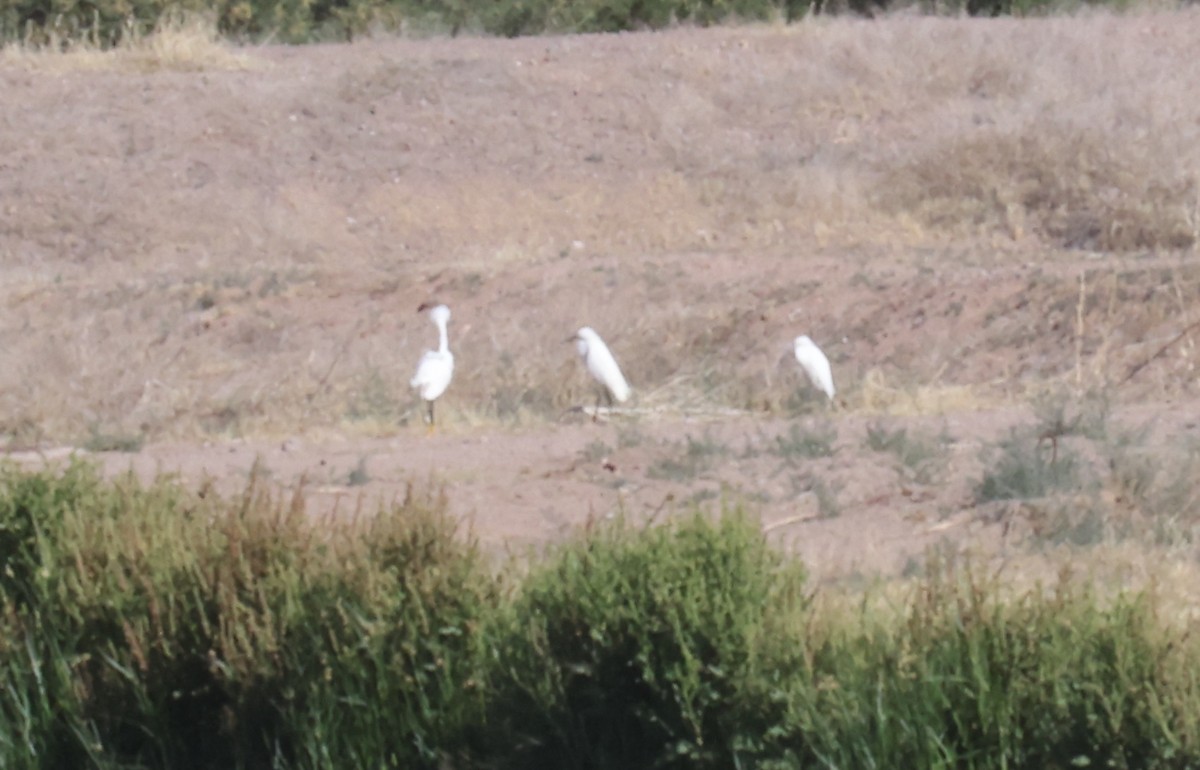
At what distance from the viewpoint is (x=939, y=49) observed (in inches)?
1054

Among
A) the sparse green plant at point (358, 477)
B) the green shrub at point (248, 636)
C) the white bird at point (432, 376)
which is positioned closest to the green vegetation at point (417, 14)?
the white bird at point (432, 376)

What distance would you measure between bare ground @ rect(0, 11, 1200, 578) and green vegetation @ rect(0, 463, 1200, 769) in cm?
71

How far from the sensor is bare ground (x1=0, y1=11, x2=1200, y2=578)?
396 inches

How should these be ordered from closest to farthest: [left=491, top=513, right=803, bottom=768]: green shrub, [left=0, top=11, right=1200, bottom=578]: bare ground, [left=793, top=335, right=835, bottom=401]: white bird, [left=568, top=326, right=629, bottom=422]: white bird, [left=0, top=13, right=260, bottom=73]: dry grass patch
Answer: [left=491, top=513, right=803, bottom=768]: green shrub → [left=0, top=11, right=1200, bottom=578]: bare ground → [left=793, top=335, right=835, bottom=401]: white bird → [left=568, top=326, right=629, bottom=422]: white bird → [left=0, top=13, right=260, bottom=73]: dry grass patch

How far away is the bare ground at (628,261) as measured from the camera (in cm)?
1005

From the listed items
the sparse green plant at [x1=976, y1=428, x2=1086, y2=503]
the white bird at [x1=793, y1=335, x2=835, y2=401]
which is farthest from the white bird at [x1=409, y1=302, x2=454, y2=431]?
the sparse green plant at [x1=976, y1=428, x2=1086, y2=503]

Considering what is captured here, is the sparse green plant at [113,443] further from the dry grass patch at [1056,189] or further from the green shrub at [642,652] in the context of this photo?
the dry grass patch at [1056,189]

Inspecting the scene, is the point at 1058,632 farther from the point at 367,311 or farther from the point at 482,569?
the point at 367,311

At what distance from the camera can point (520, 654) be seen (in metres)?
6.07

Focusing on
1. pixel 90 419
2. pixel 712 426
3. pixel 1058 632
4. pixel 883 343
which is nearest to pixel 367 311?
pixel 90 419

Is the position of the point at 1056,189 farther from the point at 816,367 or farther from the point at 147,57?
the point at 147,57

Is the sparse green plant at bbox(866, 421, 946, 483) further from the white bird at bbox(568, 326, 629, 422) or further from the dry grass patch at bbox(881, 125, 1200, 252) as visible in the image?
the dry grass patch at bbox(881, 125, 1200, 252)

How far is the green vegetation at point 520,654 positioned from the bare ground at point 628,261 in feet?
2.33

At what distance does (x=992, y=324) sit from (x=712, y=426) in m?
5.38
